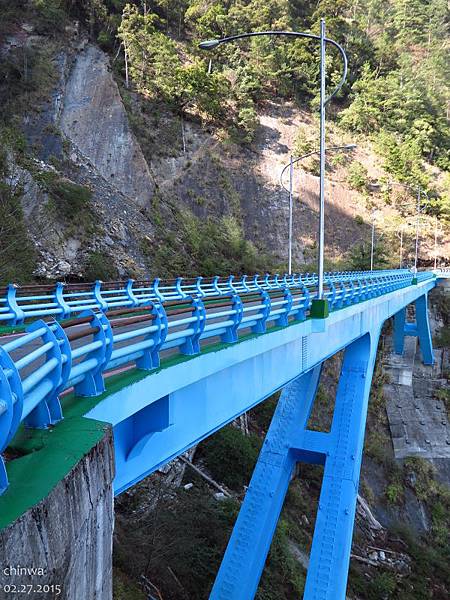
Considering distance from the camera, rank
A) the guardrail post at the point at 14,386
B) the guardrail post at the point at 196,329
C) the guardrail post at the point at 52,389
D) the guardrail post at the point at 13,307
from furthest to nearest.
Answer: the guardrail post at the point at 13,307 < the guardrail post at the point at 196,329 < the guardrail post at the point at 52,389 < the guardrail post at the point at 14,386

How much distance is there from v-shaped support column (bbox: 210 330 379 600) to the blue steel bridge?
31 millimetres

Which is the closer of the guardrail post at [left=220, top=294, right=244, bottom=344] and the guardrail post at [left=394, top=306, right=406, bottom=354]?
the guardrail post at [left=220, top=294, right=244, bottom=344]

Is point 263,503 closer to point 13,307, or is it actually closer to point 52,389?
point 13,307

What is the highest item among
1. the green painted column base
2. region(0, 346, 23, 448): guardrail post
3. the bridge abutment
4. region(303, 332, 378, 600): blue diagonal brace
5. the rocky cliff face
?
the rocky cliff face

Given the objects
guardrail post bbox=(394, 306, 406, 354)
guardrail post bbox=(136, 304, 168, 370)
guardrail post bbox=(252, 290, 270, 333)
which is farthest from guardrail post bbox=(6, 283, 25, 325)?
guardrail post bbox=(394, 306, 406, 354)

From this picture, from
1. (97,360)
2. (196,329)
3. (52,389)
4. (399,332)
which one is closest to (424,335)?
(399,332)

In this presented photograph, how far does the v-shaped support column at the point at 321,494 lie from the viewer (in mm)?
10773

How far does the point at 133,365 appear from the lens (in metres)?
5.58

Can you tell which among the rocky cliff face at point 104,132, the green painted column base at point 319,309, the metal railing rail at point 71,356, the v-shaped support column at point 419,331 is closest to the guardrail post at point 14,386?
the metal railing rail at point 71,356

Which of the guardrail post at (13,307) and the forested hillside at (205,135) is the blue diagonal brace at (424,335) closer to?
the forested hillside at (205,135)

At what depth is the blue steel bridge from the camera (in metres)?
3.54

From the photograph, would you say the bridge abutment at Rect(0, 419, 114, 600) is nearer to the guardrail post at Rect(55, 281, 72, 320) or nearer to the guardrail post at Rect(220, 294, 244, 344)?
the guardrail post at Rect(220, 294, 244, 344)

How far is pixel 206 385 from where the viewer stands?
21.4 ft

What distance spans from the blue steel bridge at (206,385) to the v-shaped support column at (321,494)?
1.2 inches
